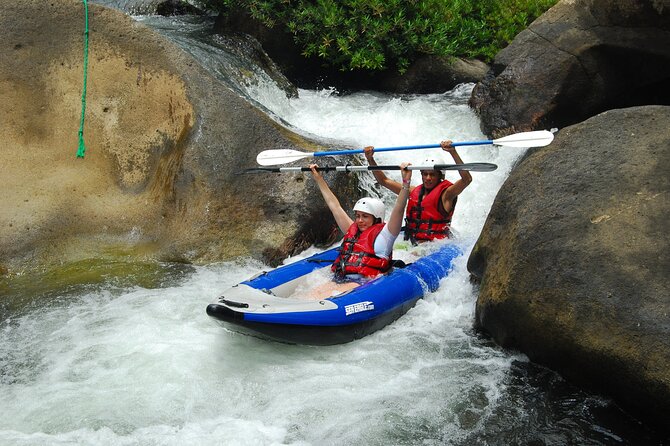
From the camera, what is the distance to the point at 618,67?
24.1 feet

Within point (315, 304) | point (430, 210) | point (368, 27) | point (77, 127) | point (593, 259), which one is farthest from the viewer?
point (368, 27)

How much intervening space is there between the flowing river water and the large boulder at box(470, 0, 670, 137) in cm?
275

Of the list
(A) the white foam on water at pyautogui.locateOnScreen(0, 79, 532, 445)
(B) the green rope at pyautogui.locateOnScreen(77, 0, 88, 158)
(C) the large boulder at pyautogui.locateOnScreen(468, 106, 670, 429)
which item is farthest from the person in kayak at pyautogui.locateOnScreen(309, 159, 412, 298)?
(B) the green rope at pyautogui.locateOnScreen(77, 0, 88, 158)

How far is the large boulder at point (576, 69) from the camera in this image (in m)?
6.95

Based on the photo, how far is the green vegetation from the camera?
9.93m

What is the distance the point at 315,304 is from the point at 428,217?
6.43ft

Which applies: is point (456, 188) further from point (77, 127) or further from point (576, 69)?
point (77, 127)

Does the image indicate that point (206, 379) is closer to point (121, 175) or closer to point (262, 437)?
point (262, 437)

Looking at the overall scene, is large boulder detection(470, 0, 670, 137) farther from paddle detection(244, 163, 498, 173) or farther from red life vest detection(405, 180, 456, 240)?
paddle detection(244, 163, 498, 173)

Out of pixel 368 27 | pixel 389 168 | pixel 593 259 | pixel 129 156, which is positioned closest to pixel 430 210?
pixel 389 168

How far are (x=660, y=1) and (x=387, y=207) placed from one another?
301 centimetres

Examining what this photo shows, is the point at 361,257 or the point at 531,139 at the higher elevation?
the point at 531,139

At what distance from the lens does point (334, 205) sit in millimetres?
6020

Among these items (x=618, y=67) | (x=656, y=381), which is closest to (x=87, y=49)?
(x=618, y=67)
